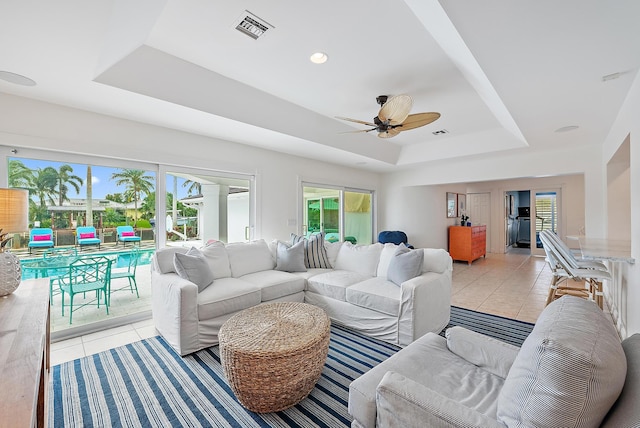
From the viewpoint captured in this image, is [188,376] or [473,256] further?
[473,256]

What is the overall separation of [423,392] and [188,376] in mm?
1889

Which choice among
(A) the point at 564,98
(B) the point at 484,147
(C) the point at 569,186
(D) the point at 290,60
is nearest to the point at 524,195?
(C) the point at 569,186

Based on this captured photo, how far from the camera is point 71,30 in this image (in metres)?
1.70

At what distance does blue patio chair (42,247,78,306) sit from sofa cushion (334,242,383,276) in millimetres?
3001

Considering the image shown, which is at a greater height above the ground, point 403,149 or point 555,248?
point 403,149

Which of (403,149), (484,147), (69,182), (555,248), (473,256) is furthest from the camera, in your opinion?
(473,256)

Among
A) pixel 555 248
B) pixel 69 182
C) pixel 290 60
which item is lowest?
pixel 555 248

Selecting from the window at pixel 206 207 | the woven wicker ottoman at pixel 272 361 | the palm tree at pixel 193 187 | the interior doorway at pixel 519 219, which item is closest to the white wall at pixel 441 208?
the interior doorway at pixel 519 219

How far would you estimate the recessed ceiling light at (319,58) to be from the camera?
7.63 ft

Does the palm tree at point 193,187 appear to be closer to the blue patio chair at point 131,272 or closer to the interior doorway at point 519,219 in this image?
the blue patio chair at point 131,272

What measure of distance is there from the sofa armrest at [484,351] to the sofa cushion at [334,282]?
149cm

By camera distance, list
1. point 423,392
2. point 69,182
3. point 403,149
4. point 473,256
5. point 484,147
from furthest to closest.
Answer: point 473,256 → point 403,149 → point 484,147 → point 69,182 → point 423,392

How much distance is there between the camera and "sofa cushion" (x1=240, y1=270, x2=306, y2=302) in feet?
9.98

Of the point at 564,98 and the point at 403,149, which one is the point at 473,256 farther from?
the point at 564,98
